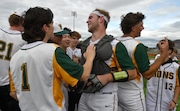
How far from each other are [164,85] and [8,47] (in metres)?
2.58

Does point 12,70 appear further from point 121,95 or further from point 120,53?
point 121,95

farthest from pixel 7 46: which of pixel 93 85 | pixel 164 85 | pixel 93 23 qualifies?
pixel 164 85

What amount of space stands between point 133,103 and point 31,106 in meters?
1.47

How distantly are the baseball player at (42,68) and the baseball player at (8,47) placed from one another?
1100 mm

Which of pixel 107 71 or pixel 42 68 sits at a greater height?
pixel 42 68

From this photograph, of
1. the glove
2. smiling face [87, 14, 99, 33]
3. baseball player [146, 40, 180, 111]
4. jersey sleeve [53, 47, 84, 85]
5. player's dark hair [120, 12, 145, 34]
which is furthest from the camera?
baseball player [146, 40, 180, 111]

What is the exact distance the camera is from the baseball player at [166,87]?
3.94m

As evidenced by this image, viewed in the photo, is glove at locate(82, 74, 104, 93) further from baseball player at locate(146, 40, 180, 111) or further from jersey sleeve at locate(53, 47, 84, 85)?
baseball player at locate(146, 40, 180, 111)

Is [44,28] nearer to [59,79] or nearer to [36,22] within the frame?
[36,22]

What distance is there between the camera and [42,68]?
2.08m

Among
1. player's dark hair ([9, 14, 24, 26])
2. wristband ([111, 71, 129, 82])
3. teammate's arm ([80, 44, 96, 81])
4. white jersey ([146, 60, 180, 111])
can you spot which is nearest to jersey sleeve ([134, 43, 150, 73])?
wristband ([111, 71, 129, 82])

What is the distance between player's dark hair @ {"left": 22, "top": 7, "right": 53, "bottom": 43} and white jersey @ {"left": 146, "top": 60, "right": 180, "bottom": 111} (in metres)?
2.48

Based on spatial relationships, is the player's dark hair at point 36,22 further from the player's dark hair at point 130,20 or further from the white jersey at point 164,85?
the white jersey at point 164,85

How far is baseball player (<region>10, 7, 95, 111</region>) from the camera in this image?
2064 millimetres
